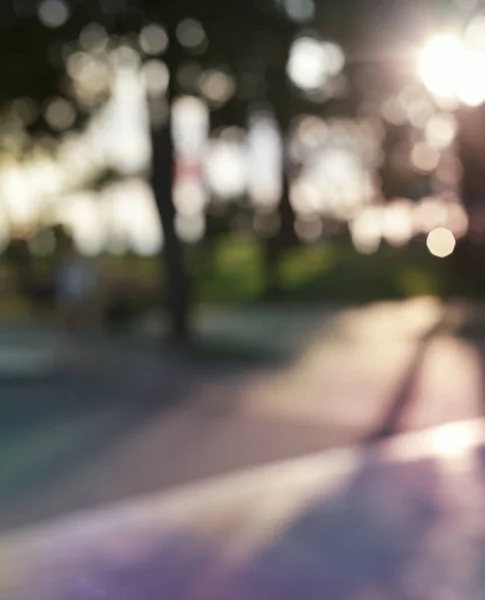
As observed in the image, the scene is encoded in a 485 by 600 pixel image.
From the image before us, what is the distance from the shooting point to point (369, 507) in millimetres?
6973

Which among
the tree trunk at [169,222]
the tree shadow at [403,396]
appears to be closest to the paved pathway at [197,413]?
the tree shadow at [403,396]

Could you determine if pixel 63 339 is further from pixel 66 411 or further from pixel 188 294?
pixel 66 411

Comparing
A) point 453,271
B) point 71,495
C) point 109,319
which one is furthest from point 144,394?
point 453,271

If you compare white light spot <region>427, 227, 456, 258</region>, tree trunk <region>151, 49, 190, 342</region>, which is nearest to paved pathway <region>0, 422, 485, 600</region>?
tree trunk <region>151, 49, 190, 342</region>

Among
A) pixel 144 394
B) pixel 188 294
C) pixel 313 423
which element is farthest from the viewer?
pixel 188 294

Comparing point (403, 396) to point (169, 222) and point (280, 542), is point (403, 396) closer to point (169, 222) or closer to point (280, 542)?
point (280, 542)

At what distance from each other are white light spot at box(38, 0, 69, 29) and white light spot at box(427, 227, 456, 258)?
14.4 meters

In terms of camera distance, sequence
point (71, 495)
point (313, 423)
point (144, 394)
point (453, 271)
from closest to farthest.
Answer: point (71, 495)
point (313, 423)
point (144, 394)
point (453, 271)

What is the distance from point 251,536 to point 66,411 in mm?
5167

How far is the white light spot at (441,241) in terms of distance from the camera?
2742cm

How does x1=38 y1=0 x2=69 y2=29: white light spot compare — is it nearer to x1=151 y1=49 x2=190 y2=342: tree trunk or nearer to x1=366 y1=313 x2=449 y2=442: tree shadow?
x1=151 y1=49 x2=190 y2=342: tree trunk

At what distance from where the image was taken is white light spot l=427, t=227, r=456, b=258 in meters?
27.4

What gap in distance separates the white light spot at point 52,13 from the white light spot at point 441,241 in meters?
14.4

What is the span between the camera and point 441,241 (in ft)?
92.0
